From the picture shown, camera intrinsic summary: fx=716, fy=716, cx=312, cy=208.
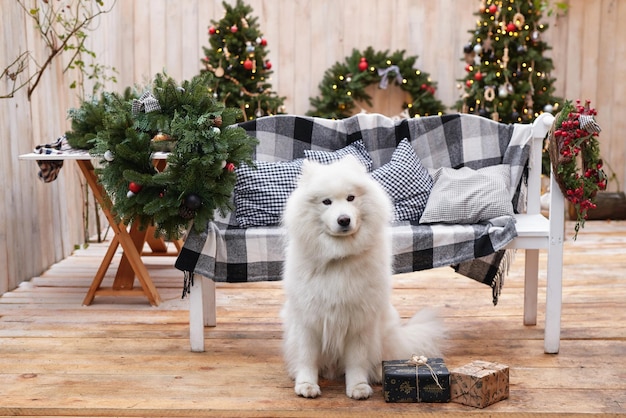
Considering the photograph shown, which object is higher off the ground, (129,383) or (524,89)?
(524,89)

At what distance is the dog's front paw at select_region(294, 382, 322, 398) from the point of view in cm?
246

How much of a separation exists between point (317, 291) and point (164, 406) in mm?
642

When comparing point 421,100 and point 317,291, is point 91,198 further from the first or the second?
point 317,291

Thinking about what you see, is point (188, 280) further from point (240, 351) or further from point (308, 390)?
point (308, 390)

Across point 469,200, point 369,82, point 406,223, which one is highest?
point 369,82

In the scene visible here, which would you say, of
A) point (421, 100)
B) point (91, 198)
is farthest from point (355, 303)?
point (421, 100)

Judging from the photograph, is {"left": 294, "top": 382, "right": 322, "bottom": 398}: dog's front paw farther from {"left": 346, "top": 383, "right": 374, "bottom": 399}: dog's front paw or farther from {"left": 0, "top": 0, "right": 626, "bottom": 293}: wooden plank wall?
{"left": 0, "top": 0, "right": 626, "bottom": 293}: wooden plank wall

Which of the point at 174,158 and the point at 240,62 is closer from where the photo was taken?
the point at 174,158

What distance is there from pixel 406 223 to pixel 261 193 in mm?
644

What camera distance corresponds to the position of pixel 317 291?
250cm

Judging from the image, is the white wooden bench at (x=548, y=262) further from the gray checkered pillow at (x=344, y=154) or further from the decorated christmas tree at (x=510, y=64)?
the decorated christmas tree at (x=510, y=64)

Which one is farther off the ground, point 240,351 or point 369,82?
point 369,82

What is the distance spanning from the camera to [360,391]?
2.46 m

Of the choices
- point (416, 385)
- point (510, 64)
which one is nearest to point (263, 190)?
point (416, 385)
